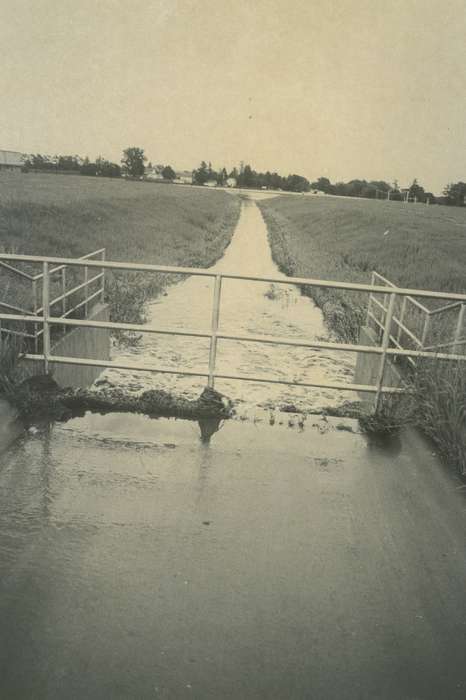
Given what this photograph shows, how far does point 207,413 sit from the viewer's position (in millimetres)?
5707

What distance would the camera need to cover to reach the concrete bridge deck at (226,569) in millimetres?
2686

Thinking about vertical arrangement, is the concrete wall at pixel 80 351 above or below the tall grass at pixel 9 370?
below

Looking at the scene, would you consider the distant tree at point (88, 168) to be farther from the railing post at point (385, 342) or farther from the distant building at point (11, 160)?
the railing post at point (385, 342)

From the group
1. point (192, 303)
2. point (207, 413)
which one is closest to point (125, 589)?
point (207, 413)

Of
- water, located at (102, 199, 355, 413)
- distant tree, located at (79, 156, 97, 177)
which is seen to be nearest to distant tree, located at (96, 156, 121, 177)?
distant tree, located at (79, 156, 97, 177)

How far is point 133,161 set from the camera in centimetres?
13225

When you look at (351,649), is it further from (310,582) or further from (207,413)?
(207,413)

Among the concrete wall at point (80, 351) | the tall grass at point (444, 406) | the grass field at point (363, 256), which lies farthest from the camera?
the grass field at point (363, 256)

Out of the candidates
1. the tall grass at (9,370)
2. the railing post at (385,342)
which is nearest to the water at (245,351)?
the railing post at (385,342)

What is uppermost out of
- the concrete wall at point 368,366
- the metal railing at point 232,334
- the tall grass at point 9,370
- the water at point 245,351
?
the metal railing at point 232,334

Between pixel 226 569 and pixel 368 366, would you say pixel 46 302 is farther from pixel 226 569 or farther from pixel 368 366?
pixel 368 366

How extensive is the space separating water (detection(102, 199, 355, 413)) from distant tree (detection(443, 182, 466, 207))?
87176 millimetres

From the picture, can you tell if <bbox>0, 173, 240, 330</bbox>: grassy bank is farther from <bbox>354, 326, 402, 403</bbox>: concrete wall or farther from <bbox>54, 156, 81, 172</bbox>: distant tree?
<bbox>54, 156, 81, 172</bbox>: distant tree

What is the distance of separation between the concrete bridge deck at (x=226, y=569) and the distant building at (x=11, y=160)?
112 m
